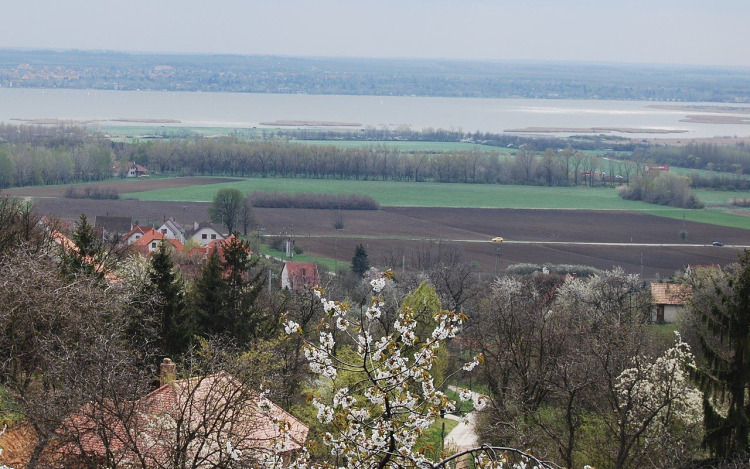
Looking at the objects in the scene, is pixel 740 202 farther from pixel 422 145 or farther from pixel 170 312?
pixel 170 312

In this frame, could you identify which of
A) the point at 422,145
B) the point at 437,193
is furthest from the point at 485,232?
the point at 422,145

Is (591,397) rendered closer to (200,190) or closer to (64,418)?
(64,418)

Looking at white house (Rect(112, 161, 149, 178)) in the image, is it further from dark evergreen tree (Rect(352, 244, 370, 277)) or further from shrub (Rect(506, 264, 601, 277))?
shrub (Rect(506, 264, 601, 277))

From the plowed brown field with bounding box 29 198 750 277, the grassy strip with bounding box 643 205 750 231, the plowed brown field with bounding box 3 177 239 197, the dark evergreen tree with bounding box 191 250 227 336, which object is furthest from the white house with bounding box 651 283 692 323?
the plowed brown field with bounding box 3 177 239 197

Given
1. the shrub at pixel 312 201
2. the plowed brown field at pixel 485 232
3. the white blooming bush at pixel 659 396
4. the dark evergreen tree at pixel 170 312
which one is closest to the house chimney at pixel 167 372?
the dark evergreen tree at pixel 170 312

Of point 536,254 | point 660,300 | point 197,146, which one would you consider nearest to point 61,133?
point 197,146

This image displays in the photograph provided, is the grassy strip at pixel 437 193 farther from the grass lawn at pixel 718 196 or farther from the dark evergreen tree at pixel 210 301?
the dark evergreen tree at pixel 210 301
